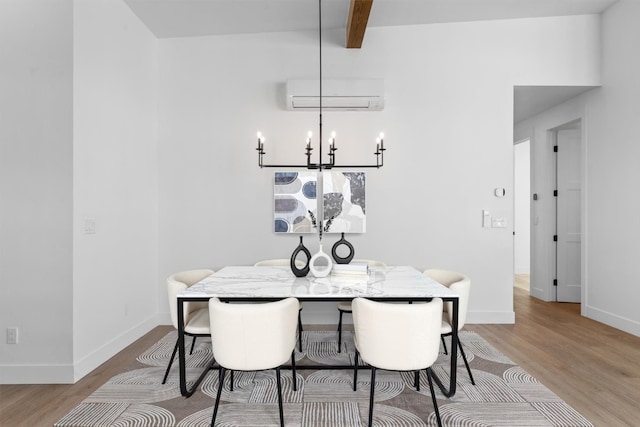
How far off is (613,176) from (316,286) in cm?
355

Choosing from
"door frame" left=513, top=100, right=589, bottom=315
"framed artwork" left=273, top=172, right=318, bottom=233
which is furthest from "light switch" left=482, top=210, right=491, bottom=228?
"framed artwork" left=273, top=172, right=318, bottom=233

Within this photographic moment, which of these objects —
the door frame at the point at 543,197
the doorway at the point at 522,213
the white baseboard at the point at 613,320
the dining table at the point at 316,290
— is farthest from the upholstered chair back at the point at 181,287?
the doorway at the point at 522,213

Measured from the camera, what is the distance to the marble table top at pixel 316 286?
85.7 inches

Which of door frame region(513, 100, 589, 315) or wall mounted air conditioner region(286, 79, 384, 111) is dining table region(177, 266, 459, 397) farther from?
door frame region(513, 100, 589, 315)

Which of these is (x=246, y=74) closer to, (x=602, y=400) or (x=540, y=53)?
(x=540, y=53)

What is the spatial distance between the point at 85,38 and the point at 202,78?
1315mm

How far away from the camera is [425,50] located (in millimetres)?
3949

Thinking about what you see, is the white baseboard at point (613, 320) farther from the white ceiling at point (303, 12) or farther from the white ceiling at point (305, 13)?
the white ceiling at point (303, 12)

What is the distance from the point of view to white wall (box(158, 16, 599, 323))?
3941mm

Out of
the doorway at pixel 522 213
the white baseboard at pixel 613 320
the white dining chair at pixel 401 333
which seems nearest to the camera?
the white dining chair at pixel 401 333

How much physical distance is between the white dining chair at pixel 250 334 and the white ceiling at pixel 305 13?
2.89m

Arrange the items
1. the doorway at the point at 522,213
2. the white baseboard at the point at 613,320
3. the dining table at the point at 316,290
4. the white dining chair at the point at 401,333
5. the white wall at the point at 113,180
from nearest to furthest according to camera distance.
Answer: the white dining chair at the point at 401,333, the dining table at the point at 316,290, the white wall at the point at 113,180, the white baseboard at the point at 613,320, the doorway at the point at 522,213

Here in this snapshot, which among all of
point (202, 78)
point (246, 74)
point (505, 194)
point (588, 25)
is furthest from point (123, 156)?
point (588, 25)

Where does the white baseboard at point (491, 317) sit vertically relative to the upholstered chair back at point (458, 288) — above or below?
below
